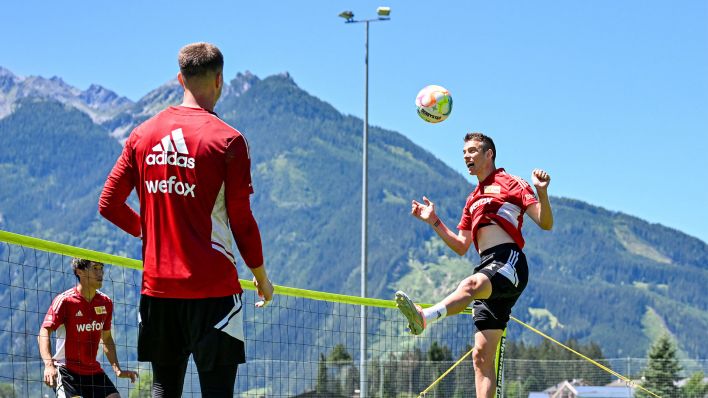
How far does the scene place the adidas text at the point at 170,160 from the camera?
524 centimetres

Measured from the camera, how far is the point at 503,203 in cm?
891

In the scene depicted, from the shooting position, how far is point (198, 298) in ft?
17.2

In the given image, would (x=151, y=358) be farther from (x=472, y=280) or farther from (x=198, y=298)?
(x=472, y=280)

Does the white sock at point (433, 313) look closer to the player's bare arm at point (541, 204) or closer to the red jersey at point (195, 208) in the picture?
the player's bare arm at point (541, 204)

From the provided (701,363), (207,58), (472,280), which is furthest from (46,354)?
(701,363)

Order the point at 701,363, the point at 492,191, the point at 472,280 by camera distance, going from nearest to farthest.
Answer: the point at 472,280
the point at 492,191
the point at 701,363

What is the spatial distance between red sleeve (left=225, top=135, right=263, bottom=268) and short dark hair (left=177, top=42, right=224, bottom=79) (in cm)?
35

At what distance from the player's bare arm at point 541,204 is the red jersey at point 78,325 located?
3.41 meters

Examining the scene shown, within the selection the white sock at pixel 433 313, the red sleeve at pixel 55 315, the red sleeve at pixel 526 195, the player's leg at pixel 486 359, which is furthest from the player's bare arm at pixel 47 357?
the red sleeve at pixel 526 195

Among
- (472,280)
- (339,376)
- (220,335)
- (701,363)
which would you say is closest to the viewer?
(220,335)

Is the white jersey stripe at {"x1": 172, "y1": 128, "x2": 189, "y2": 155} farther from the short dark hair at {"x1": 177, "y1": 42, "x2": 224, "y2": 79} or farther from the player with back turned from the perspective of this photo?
the short dark hair at {"x1": 177, "y1": 42, "x2": 224, "y2": 79}

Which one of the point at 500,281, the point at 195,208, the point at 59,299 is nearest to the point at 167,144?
the point at 195,208

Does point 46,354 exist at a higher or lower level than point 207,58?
lower

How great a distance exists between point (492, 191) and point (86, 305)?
3.34 metres
